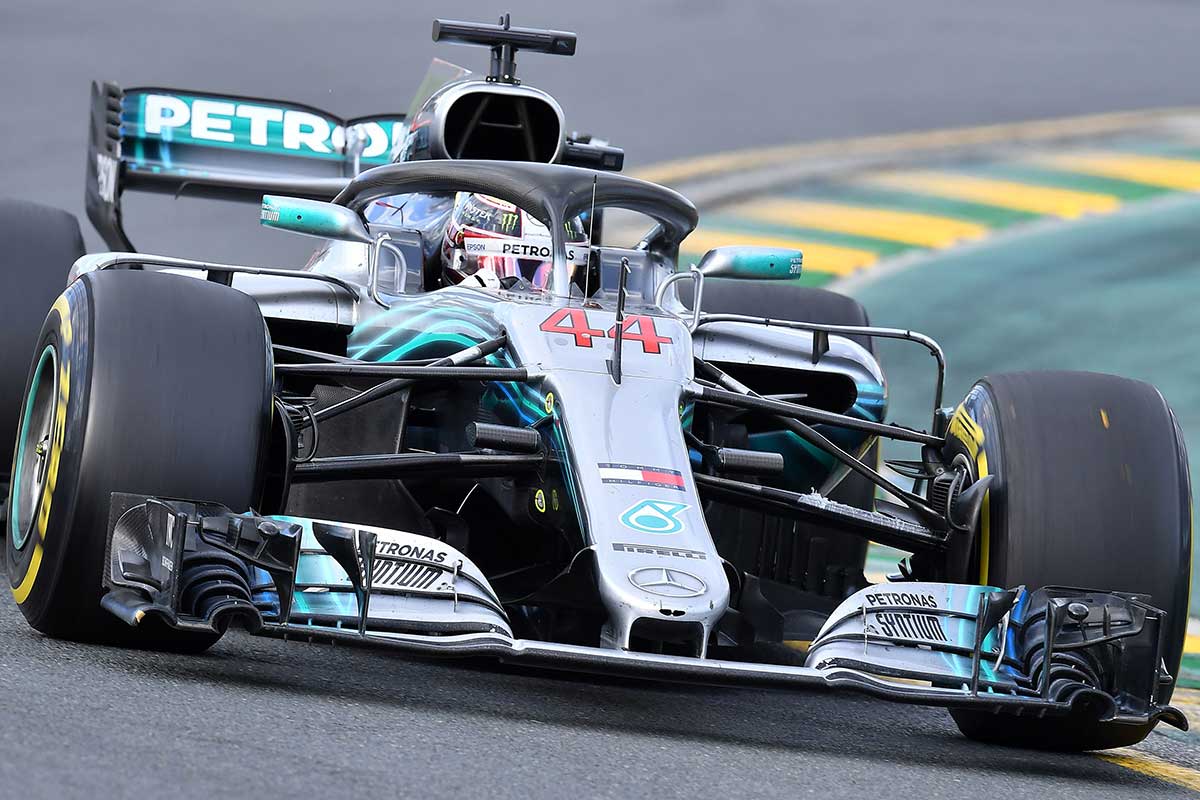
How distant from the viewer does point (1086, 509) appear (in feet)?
14.2

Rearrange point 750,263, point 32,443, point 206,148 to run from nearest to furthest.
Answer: point 32,443 < point 750,263 < point 206,148

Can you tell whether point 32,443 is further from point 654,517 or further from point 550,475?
point 654,517

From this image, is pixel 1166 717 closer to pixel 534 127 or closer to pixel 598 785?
pixel 598 785

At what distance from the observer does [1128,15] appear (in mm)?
13695

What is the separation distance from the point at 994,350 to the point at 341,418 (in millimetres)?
7114

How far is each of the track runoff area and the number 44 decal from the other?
544cm

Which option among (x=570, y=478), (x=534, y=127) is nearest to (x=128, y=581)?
(x=570, y=478)

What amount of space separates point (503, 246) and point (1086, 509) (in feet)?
6.46

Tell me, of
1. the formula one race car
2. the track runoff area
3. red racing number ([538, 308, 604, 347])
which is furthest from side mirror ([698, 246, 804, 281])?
the track runoff area

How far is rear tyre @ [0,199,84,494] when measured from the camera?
5.71m

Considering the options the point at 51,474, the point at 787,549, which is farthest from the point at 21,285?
the point at 787,549

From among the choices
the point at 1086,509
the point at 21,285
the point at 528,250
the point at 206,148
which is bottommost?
the point at 1086,509

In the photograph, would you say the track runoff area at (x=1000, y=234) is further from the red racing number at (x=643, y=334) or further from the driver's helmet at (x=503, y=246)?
the red racing number at (x=643, y=334)

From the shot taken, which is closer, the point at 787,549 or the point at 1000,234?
the point at 787,549
